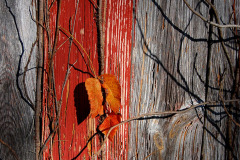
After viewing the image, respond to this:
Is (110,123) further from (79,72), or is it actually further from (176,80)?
(176,80)

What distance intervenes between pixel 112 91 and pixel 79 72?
22cm

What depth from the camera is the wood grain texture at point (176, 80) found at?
1.21 metres

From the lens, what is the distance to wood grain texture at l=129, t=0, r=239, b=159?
121 cm

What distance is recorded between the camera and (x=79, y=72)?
1.15m

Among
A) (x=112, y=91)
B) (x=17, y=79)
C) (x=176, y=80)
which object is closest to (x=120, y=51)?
(x=112, y=91)

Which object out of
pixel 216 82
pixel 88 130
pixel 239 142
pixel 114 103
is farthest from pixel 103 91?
pixel 239 142

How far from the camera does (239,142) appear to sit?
50.3 inches

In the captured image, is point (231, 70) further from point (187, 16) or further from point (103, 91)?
point (103, 91)

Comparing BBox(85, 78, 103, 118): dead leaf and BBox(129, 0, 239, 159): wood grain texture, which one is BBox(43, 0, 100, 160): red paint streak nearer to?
BBox(85, 78, 103, 118): dead leaf

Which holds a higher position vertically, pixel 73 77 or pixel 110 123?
pixel 73 77

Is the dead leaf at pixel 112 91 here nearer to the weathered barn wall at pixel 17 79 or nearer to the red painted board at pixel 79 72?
the red painted board at pixel 79 72

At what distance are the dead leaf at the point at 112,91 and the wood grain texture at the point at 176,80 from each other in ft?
0.48

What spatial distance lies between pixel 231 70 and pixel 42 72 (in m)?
1.10

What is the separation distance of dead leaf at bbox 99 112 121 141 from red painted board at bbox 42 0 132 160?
0.21 ft
